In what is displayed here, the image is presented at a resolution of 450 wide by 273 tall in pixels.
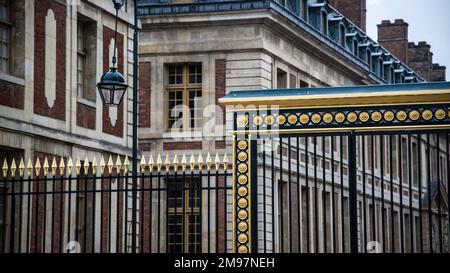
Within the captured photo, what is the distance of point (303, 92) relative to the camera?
12039 millimetres

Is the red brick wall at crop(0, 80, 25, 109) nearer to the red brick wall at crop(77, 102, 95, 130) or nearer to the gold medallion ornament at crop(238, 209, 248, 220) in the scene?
the red brick wall at crop(77, 102, 95, 130)

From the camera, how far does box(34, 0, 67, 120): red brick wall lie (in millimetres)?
20719

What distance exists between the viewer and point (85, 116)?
22.6m

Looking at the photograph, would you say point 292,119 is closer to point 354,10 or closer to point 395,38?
point 354,10

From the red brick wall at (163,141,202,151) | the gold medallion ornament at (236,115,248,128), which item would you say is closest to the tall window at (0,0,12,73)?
the gold medallion ornament at (236,115,248,128)

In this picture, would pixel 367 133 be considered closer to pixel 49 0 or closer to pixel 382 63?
pixel 49 0

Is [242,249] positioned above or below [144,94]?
below

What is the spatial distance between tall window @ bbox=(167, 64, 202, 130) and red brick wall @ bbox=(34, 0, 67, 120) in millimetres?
12032

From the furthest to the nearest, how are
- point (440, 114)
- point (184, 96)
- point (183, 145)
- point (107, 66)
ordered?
point (184, 96), point (183, 145), point (107, 66), point (440, 114)

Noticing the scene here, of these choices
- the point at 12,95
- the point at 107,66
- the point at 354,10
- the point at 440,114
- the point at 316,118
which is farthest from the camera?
the point at 354,10

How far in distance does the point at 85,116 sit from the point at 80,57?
1.33m

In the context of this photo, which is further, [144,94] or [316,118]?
Result: [144,94]

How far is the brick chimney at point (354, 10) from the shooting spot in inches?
1903

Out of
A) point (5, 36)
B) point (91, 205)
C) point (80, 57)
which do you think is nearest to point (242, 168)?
point (5, 36)
